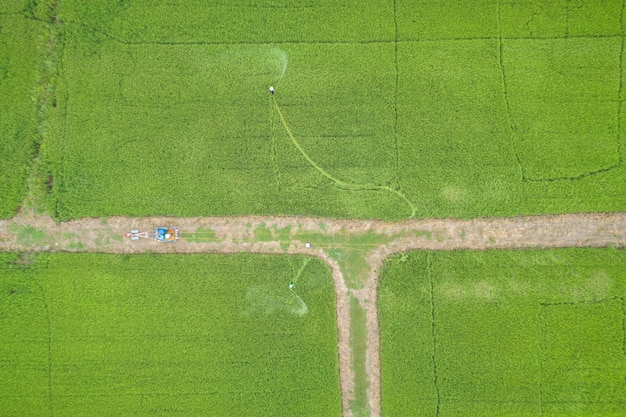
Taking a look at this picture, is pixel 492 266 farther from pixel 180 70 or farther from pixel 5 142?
pixel 5 142

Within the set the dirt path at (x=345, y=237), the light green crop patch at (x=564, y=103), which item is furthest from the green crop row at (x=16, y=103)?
the light green crop patch at (x=564, y=103)

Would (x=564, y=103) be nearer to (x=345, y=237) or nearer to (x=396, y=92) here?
(x=396, y=92)

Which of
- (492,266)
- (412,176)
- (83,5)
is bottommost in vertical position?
(492,266)

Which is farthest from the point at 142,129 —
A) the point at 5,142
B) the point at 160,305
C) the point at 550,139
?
the point at 550,139

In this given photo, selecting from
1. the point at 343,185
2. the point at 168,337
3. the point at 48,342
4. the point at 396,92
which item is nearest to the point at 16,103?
the point at 48,342

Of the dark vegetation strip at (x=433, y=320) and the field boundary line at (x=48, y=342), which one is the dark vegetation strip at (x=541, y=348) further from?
the field boundary line at (x=48, y=342)

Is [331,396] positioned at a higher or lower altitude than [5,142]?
lower
